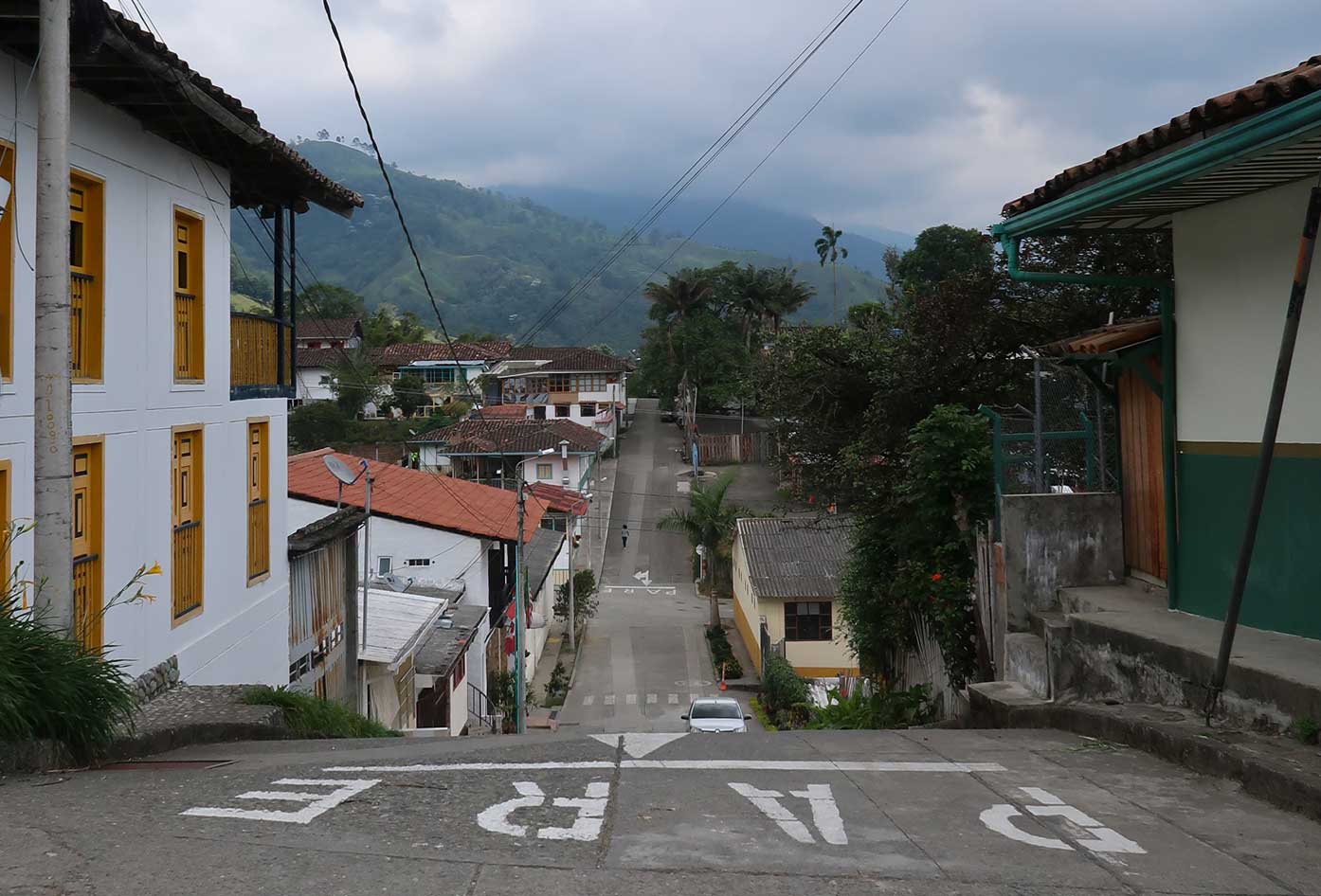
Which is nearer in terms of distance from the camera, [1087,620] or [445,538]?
[1087,620]

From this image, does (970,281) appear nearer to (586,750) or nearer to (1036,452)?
(1036,452)

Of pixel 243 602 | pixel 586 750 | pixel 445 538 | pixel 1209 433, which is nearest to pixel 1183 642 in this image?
pixel 1209 433

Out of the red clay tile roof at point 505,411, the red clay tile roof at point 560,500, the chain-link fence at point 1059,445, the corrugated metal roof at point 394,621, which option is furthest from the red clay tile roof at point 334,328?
the chain-link fence at point 1059,445

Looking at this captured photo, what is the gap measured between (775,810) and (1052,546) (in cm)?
638

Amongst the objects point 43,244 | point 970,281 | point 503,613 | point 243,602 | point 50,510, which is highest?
point 970,281

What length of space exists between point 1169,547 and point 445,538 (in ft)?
69.6

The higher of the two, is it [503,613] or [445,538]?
[445,538]

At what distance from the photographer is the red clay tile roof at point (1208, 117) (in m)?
6.70

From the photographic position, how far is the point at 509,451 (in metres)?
55.2

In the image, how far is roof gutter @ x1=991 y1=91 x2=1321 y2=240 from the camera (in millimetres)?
6414

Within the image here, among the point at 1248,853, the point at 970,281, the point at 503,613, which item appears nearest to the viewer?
the point at 1248,853

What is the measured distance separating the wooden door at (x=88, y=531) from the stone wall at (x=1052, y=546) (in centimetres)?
871

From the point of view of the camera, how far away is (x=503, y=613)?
32125 mm

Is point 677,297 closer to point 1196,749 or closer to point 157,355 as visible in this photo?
point 157,355
